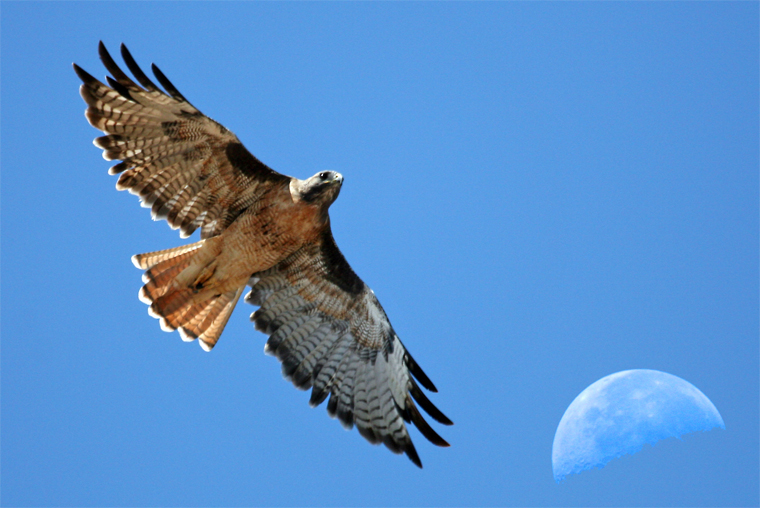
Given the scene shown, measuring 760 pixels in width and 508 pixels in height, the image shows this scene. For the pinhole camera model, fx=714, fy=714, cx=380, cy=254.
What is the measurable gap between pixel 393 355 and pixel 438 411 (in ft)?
2.77

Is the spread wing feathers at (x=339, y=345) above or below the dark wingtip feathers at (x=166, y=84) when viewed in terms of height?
below

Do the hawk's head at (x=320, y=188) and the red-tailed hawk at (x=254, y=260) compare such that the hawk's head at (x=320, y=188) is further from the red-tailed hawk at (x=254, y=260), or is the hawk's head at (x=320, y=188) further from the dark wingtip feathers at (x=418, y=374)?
the dark wingtip feathers at (x=418, y=374)

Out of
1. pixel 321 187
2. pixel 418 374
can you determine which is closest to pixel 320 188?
pixel 321 187

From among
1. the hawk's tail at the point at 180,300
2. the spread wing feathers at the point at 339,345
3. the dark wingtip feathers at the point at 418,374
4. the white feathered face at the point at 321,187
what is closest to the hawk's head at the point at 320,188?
the white feathered face at the point at 321,187

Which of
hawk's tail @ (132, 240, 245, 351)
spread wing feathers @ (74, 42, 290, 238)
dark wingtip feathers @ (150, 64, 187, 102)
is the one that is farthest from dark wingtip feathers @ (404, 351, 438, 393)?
dark wingtip feathers @ (150, 64, 187, 102)

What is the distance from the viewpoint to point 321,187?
292 inches

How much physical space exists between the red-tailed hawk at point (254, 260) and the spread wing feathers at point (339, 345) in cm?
1

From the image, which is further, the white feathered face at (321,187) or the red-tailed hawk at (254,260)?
the white feathered face at (321,187)

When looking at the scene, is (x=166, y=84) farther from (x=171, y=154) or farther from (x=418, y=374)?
(x=418, y=374)

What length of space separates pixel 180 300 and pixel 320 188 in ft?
6.75

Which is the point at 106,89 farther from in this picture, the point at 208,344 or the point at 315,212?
the point at 208,344

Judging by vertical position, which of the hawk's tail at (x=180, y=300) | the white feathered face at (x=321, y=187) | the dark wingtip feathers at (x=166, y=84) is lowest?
the hawk's tail at (x=180, y=300)

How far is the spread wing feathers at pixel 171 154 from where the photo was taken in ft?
23.0

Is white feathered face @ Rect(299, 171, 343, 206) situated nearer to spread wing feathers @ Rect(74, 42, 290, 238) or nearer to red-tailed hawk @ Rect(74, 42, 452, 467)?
red-tailed hawk @ Rect(74, 42, 452, 467)
